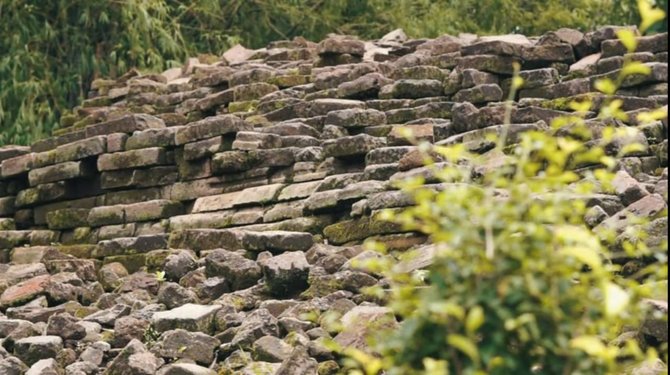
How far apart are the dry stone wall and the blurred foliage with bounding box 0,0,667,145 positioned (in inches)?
204

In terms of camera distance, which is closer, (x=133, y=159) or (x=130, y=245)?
(x=130, y=245)

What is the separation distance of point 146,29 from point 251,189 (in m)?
9.98

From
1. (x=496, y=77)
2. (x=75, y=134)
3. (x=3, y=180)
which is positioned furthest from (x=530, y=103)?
(x=3, y=180)

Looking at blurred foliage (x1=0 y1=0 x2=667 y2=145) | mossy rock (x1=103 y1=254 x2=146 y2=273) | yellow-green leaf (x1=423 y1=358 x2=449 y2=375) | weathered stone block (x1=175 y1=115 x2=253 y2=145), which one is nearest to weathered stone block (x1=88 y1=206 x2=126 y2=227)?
weathered stone block (x1=175 y1=115 x2=253 y2=145)

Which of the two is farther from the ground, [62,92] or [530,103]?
[530,103]

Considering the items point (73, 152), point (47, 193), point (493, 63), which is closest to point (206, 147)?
point (73, 152)

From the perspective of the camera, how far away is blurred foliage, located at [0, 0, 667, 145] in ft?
65.2

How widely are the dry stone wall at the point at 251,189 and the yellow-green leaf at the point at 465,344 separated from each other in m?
3.01

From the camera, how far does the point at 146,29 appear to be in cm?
2017

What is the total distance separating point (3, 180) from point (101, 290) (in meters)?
4.27

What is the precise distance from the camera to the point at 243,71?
43.9 feet

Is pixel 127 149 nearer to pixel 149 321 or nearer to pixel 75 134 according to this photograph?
pixel 75 134

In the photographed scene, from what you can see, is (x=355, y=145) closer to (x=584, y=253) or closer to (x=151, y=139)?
(x=151, y=139)

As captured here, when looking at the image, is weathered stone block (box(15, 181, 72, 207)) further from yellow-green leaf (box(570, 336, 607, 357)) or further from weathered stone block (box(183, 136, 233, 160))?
yellow-green leaf (box(570, 336, 607, 357))
